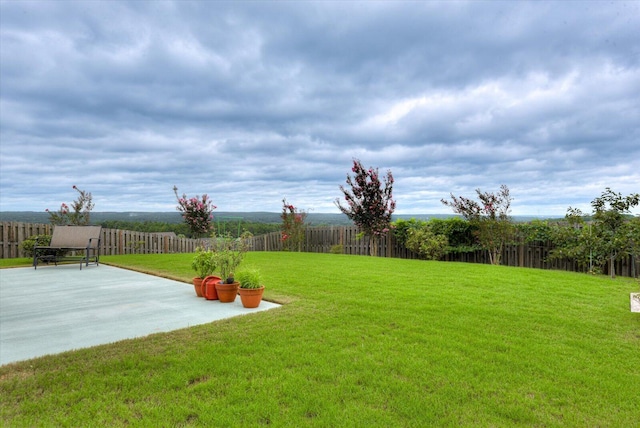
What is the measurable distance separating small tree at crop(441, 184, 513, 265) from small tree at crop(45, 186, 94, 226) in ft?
49.0

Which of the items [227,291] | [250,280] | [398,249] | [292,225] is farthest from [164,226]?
[250,280]

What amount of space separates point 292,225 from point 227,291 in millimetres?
12034

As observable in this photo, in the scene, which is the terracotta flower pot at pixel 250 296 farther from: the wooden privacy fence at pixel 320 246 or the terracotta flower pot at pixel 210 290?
the wooden privacy fence at pixel 320 246

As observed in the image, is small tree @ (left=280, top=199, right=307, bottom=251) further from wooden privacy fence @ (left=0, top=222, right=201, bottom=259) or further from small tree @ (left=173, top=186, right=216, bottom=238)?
wooden privacy fence @ (left=0, top=222, right=201, bottom=259)

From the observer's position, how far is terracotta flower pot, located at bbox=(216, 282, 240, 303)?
5379 millimetres

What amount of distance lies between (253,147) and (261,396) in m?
15.1

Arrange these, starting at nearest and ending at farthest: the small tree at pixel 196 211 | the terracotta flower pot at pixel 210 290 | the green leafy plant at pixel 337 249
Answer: the terracotta flower pot at pixel 210 290
the green leafy plant at pixel 337 249
the small tree at pixel 196 211

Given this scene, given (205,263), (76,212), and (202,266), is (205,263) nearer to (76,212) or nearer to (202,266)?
(202,266)

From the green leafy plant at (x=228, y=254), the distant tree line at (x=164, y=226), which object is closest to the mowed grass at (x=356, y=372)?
the green leafy plant at (x=228, y=254)

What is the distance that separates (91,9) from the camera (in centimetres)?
773

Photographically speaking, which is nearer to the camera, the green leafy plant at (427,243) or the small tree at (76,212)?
the green leafy plant at (427,243)

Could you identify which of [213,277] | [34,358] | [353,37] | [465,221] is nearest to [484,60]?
[353,37]

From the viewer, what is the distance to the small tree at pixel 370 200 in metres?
14.2

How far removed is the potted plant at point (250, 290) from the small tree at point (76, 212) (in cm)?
1315
